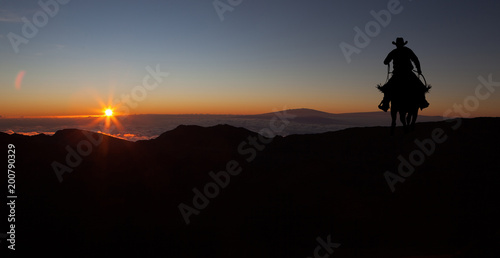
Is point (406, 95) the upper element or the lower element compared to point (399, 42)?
lower

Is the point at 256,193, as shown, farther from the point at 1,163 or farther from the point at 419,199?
the point at 1,163

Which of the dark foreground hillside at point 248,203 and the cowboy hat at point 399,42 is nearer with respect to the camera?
the cowboy hat at point 399,42

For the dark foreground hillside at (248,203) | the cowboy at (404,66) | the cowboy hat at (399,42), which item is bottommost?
the dark foreground hillside at (248,203)

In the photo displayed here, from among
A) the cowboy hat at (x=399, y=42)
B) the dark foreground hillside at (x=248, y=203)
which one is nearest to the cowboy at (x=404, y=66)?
the cowboy hat at (x=399, y=42)

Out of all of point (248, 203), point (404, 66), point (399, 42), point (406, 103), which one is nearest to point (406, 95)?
point (406, 103)

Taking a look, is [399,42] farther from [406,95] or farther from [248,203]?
[248,203]

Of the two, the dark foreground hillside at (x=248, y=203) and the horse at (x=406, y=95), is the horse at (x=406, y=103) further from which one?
the dark foreground hillside at (x=248, y=203)
